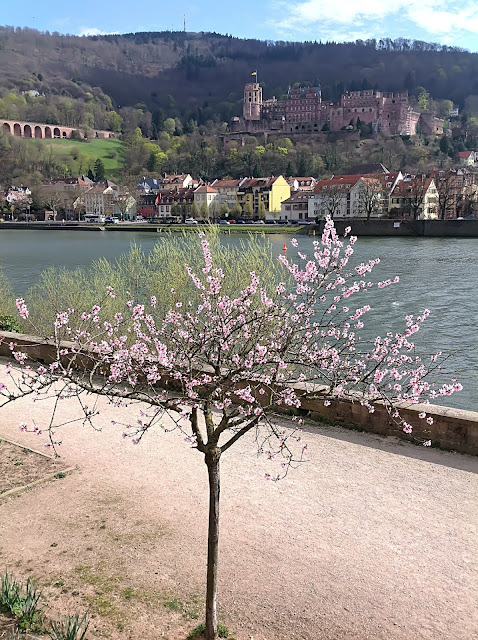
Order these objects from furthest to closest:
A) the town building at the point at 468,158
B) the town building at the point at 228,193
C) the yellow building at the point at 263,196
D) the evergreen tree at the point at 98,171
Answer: the evergreen tree at the point at 98,171 < the town building at the point at 468,158 < the town building at the point at 228,193 < the yellow building at the point at 263,196

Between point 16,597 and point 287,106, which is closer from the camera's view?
point 16,597

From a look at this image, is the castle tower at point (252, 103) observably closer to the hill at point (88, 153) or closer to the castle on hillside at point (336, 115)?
the castle on hillside at point (336, 115)

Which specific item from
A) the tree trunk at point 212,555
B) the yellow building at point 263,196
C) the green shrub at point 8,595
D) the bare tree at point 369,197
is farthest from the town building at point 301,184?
the green shrub at point 8,595

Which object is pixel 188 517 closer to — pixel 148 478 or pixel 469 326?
pixel 148 478

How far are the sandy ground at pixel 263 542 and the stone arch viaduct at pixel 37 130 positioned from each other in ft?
603

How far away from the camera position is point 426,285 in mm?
30016

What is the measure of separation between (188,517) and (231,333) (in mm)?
2017

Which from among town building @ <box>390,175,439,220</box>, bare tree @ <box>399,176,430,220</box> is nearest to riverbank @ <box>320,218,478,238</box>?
bare tree @ <box>399,176,430,220</box>

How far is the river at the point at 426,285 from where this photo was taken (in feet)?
56.7

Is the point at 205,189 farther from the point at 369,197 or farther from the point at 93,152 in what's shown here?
the point at 93,152

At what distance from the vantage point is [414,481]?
20.3 feet

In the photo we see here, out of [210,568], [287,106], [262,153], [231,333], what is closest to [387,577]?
[210,568]

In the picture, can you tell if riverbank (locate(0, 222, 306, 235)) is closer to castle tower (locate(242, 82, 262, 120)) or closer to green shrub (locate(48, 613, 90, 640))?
green shrub (locate(48, 613, 90, 640))

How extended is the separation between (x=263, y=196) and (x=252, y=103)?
91.8 m
